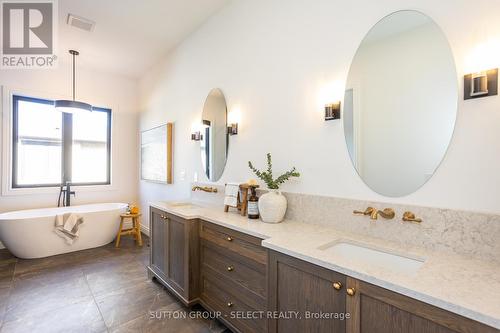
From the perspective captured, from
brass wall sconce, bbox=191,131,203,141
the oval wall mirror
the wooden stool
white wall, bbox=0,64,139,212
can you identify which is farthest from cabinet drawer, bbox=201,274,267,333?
white wall, bbox=0,64,139,212

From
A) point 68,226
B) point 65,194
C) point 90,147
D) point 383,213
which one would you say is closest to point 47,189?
point 65,194

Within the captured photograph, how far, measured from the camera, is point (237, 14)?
8.72ft

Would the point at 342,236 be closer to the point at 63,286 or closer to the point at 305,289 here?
the point at 305,289

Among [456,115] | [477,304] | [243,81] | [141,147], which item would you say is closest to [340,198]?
[456,115]

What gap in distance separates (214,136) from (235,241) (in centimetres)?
152

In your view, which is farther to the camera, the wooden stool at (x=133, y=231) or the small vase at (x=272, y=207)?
the wooden stool at (x=133, y=231)

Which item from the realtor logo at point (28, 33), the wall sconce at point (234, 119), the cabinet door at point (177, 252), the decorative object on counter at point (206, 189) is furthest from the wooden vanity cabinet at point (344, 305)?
the realtor logo at point (28, 33)

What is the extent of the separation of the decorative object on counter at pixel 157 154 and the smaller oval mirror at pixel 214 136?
952 mm

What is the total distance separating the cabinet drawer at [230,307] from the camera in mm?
1658

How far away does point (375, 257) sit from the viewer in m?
1.44

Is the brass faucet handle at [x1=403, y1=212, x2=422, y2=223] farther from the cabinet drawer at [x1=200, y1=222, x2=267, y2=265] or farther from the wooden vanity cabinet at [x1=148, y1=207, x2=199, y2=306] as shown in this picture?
the wooden vanity cabinet at [x1=148, y1=207, x2=199, y2=306]

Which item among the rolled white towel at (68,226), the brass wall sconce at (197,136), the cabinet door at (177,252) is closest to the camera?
the cabinet door at (177,252)

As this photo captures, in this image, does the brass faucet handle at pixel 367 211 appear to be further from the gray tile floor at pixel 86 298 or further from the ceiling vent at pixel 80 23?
the ceiling vent at pixel 80 23

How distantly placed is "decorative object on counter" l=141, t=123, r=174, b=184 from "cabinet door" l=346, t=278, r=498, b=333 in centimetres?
328
